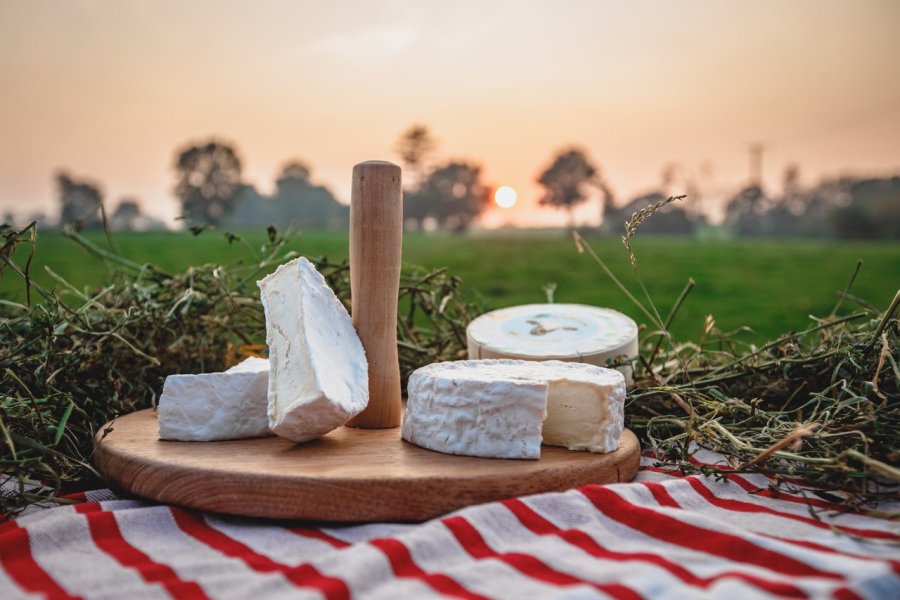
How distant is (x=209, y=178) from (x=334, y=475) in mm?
6243

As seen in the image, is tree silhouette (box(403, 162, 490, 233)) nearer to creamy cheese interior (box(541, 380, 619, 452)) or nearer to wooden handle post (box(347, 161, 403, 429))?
wooden handle post (box(347, 161, 403, 429))

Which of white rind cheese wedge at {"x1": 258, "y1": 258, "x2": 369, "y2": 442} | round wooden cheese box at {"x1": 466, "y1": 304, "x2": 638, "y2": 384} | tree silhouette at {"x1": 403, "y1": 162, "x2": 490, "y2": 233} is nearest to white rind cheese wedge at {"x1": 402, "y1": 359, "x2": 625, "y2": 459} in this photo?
white rind cheese wedge at {"x1": 258, "y1": 258, "x2": 369, "y2": 442}

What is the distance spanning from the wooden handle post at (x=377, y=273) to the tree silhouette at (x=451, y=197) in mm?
4479

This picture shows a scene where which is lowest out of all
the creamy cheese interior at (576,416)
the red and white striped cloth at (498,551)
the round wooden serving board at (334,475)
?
the red and white striped cloth at (498,551)

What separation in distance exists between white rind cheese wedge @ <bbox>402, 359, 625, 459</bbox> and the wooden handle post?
0.45ft

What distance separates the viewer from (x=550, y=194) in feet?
22.3

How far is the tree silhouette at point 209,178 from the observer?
6867mm

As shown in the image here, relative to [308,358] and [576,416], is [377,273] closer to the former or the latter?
[308,358]

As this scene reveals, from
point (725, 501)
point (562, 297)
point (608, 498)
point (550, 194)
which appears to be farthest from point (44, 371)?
point (550, 194)

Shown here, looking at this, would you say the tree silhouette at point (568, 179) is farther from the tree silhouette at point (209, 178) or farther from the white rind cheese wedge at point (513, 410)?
the white rind cheese wedge at point (513, 410)

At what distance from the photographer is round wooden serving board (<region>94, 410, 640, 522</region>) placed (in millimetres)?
1156

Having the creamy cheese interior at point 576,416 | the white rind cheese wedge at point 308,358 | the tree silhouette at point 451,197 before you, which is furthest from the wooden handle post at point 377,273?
the tree silhouette at point 451,197

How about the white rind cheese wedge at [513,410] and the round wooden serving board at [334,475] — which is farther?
the white rind cheese wedge at [513,410]

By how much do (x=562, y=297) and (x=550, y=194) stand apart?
2.89 metres
